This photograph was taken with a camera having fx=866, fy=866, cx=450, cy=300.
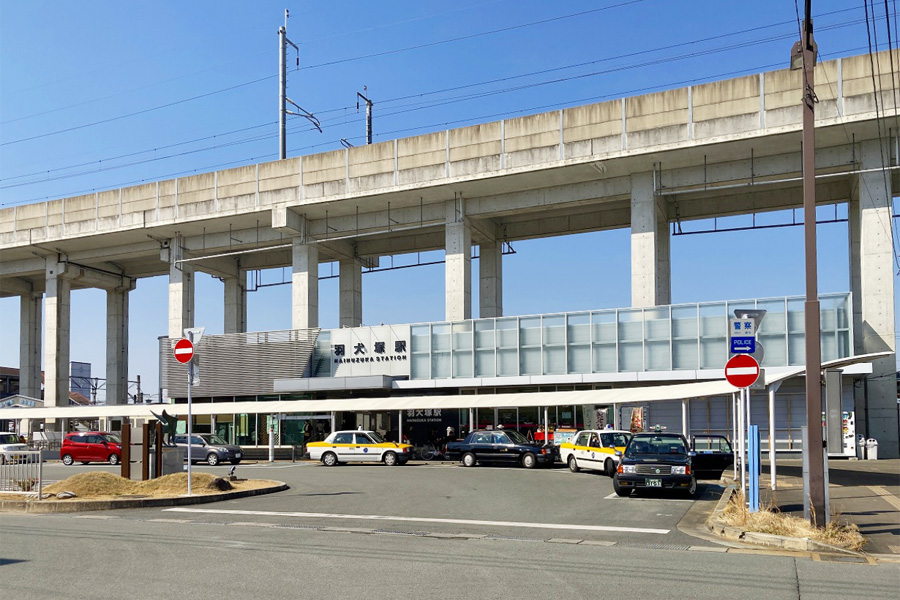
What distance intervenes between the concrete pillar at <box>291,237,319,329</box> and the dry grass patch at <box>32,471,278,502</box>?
78.7ft

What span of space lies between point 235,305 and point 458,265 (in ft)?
64.2

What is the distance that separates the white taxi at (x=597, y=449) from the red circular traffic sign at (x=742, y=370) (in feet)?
38.1

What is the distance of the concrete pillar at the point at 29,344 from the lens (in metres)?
62.6

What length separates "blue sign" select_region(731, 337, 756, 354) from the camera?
579 inches

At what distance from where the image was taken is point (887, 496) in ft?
61.4

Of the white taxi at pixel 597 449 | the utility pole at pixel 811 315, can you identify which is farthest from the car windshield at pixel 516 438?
the utility pole at pixel 811 315

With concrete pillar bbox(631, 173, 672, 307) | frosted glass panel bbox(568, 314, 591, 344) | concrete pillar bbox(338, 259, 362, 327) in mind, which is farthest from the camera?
concrete pillar bbox(338, 259, 362, 327)

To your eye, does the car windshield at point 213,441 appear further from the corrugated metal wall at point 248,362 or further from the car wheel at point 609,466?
the car wheel at point 609,466

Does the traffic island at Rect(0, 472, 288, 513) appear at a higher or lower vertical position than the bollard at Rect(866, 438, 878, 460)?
higher

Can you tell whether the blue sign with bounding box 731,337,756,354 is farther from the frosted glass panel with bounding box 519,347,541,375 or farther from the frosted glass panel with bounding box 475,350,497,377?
the frosted glass panel with bounding box 475,350,497,377

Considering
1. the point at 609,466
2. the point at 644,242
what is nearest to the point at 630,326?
the point at 644,242

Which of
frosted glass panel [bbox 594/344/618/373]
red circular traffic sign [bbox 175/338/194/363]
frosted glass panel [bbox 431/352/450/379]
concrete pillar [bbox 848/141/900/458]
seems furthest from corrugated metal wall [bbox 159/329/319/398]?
concrete pillar [bbox 848/141/900/458]

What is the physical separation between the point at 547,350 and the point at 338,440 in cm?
1053

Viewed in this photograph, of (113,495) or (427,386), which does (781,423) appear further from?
(113,495)
